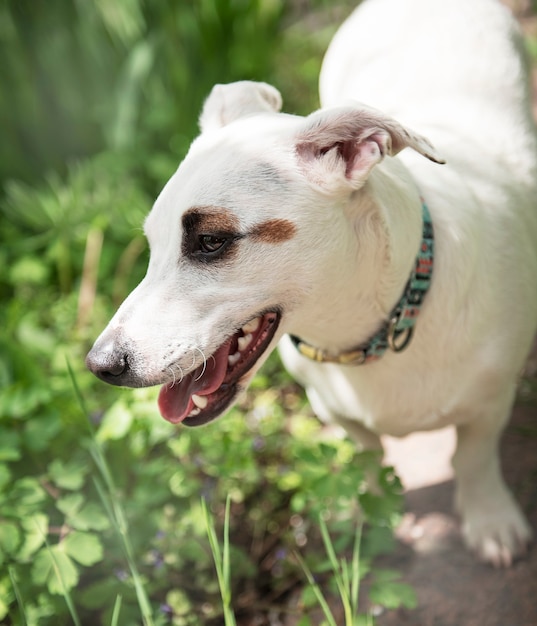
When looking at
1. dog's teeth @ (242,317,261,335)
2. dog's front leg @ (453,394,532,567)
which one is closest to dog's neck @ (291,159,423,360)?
dog's teeth @ (242,317,261,335)

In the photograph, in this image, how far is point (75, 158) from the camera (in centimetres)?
405

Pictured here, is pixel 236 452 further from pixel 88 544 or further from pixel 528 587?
pixel 528 587

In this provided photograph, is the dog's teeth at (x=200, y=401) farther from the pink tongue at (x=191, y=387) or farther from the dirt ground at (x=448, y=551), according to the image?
A: the dirt ground at (x=448, y=551)

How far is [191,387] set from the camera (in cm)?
180

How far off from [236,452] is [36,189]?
7.17ft

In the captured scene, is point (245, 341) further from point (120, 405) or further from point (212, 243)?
point (120, 405)

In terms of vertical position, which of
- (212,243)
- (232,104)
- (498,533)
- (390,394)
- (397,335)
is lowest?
(498,533)

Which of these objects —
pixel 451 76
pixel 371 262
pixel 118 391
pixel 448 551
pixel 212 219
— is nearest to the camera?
pixel 212 219

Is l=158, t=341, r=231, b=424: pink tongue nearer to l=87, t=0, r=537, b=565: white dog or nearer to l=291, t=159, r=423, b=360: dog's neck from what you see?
l=87, t=0, r=537, b=565: white dog

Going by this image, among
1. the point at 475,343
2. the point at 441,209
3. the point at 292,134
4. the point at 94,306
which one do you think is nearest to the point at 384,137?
the point at 292,134

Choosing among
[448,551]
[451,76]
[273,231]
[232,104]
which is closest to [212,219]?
[273,231]

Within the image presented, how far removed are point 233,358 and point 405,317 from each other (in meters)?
0.45

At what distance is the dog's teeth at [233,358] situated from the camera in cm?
178

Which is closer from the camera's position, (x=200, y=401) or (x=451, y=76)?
(x=200, y=401)
